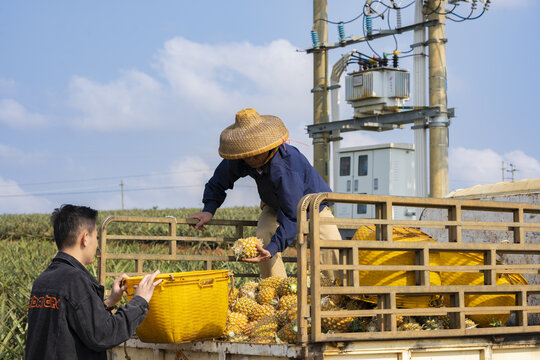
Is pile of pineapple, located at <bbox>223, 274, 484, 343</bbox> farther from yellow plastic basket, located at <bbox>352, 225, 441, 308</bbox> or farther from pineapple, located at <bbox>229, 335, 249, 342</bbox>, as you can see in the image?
yellow plastic basket, located at <bbox>352, 225, 441, 308</bbox>

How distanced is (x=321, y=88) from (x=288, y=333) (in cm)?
2017

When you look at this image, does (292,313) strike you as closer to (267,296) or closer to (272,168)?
(267,296)

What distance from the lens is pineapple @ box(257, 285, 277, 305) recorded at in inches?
206

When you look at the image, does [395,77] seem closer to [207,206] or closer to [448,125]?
[448,125]

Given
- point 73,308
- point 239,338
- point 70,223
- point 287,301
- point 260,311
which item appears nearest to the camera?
point 73,308

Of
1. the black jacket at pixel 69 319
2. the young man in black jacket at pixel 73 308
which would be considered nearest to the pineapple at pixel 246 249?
the young man in black jacket at pixel 73 308

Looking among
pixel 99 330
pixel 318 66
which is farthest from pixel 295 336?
pixel 318 66

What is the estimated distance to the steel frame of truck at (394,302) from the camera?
3898 millimetres

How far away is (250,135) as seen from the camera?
5484 millimetres

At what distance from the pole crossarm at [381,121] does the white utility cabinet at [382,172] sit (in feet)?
2.36

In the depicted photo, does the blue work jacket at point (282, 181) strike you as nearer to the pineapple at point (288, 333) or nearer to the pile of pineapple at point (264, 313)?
the pile of pineapple at point (264, 313)

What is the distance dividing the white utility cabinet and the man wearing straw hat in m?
14.3

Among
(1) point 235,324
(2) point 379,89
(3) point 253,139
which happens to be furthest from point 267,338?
(2) point 379,89

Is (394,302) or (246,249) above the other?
(246,249)
